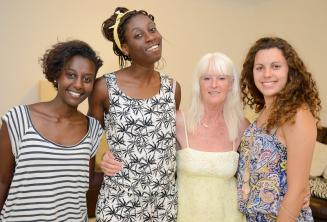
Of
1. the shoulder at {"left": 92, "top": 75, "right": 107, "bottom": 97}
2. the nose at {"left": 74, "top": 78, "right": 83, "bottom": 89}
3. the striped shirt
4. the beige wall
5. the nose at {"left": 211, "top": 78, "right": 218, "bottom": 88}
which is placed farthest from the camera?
the beige wall

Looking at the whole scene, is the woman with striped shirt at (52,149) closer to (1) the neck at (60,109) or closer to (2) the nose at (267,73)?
(1) the neck at (60,109)

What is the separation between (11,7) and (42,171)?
99.4 inches

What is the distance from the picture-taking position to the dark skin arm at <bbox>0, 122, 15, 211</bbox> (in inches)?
51.9

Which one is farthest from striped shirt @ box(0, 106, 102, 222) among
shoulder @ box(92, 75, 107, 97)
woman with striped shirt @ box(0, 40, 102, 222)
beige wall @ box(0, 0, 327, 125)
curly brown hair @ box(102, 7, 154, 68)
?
beige wall @ box(0, 0, 327, 125)

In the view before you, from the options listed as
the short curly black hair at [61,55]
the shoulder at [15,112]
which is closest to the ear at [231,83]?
the short curly black hair at [61,55]

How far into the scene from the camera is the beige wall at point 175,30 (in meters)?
3.41

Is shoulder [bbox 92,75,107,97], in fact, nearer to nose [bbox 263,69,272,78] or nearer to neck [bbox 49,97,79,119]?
neck [bbox 49,97,79,119]

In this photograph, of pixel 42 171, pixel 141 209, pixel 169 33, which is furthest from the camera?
pixel 169 33

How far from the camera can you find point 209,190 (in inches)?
67.2

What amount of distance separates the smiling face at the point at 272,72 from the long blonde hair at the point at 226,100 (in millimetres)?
270

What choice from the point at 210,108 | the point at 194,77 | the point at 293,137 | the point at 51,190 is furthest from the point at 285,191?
the point at 51,190

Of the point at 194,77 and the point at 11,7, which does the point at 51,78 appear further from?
the point at 11,7

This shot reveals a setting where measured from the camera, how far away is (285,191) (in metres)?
1.49

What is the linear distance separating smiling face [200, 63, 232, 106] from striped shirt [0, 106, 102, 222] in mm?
734
